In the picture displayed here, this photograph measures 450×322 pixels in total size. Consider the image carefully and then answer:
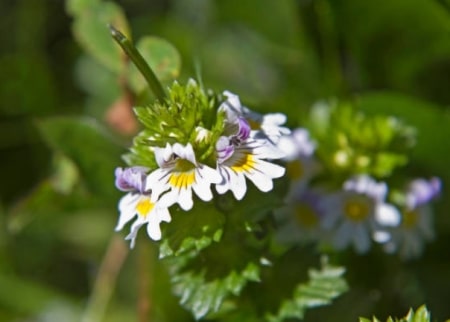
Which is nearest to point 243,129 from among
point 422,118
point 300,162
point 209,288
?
point 209,288

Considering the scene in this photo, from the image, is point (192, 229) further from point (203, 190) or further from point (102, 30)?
point (102, 30)

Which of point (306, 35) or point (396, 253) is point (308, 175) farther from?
point (306, 35)

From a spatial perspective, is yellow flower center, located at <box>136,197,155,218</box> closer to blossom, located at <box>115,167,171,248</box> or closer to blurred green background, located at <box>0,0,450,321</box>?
blossom, located at <box>115,167,171,248</box>

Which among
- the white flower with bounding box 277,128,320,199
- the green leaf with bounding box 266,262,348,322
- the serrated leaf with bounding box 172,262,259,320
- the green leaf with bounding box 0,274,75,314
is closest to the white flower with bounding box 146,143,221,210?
the serrated leaf with bounding box 172,262,259,320

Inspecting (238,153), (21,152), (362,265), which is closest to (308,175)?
(362,265)

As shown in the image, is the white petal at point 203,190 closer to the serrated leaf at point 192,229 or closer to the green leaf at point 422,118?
the serrated leaf at point 192,229
